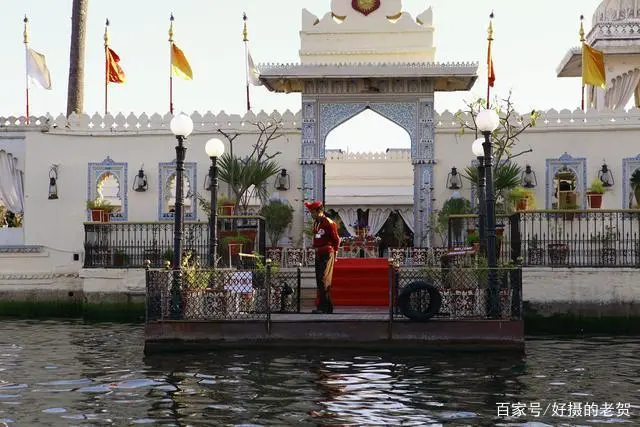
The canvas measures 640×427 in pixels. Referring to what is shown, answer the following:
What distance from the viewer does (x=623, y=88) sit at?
105ft

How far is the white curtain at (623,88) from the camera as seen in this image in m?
31.5

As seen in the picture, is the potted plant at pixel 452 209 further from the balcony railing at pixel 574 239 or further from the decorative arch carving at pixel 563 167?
the balcony railing at pixel 574 239

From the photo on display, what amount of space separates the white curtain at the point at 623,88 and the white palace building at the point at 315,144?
5117 millimetres

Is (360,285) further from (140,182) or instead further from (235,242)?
(140,182)

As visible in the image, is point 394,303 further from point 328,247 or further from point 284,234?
point 284,234

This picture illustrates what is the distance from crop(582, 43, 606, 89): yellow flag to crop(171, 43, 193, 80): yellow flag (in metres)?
11.4

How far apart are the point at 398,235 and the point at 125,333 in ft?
34.6

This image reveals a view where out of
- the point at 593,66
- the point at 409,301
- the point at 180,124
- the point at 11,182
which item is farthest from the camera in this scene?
the point at 593,66

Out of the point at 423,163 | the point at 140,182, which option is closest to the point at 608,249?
the point at 423,163

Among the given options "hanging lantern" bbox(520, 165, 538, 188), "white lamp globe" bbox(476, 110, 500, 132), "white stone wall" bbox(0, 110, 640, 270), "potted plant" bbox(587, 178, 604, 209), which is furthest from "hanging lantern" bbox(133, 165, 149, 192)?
"white lamp globe" bbox(476, 110, 500, 132)

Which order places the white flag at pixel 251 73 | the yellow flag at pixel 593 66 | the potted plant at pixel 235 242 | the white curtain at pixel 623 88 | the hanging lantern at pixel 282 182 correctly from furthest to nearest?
the white flag at pixel 251 73 < the white curtain at pixel 623 88 < the yellow flag at pixel 593 66 < the hanging lantern at pixel 282 182 < the potted plant at pixel 235 242

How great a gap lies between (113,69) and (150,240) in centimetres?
839

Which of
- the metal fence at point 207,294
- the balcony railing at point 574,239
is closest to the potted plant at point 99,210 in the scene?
the balcony railing at point 574,239

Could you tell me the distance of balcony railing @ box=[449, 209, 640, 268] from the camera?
21.4 m
